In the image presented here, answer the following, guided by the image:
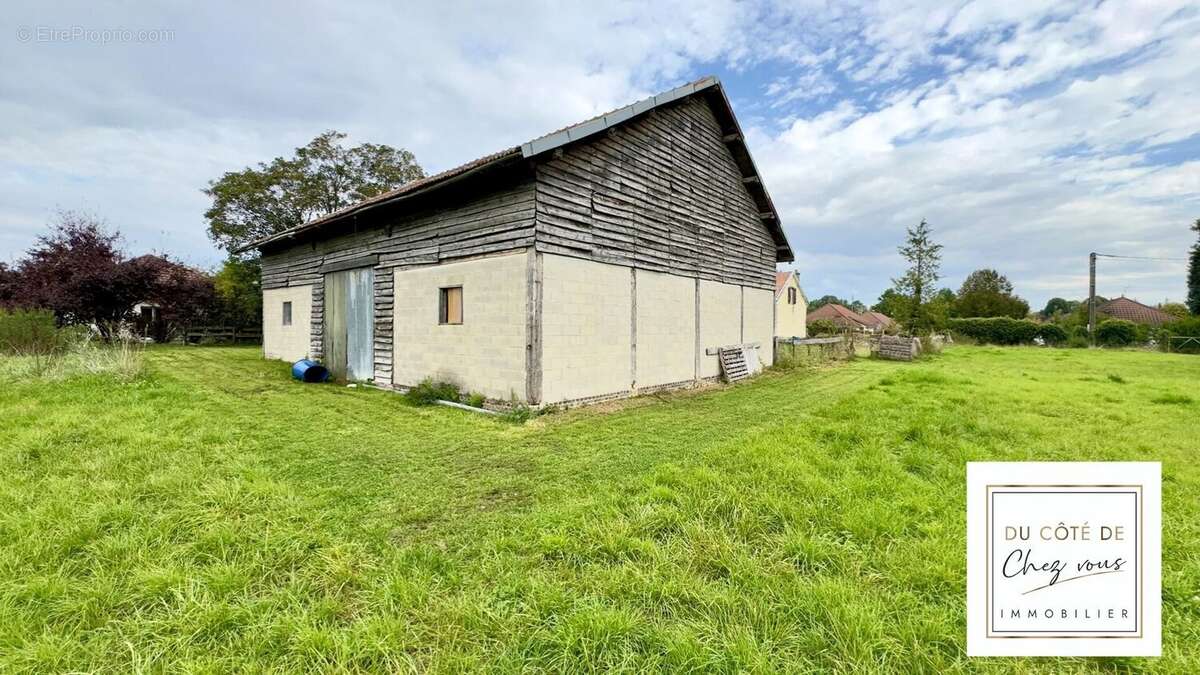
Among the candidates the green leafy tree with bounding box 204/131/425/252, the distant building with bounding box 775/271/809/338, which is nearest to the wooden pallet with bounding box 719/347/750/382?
the green leafy tree with bounding box 204/131/425/252

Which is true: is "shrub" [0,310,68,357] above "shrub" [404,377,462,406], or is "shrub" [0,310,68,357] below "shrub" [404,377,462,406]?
above

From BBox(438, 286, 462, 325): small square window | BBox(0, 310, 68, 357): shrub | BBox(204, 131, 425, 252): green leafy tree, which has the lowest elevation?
BBox(0, 310, 68, 357): shrub

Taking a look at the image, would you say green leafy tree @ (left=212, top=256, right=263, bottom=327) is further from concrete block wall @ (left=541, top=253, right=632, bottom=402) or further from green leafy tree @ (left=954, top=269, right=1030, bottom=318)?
green leafy tree @ (left=954, top=269, right=1030, bottom=318)

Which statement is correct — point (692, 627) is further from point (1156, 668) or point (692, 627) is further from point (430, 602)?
point (1156, 668)

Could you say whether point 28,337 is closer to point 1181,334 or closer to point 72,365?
point 72,365

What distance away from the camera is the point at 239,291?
2495 cm

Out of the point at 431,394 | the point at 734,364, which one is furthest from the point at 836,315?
the point at 431,394

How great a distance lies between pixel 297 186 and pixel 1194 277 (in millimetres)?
63993

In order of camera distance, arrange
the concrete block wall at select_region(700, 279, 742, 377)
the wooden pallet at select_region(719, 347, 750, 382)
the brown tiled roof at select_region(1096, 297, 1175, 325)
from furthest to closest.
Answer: the brown tiled roof at select_region(1096, 297, 1175, 325) → the wooden pallet at select_region(719, 347, 750, 382) → the concrete block wall at select_region(700, 279, 742, 377)

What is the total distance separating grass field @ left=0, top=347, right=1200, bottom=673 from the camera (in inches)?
79.7

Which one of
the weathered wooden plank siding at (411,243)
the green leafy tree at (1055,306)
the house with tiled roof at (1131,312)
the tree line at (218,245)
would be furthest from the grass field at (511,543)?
the green leafy tree at (1055,306)

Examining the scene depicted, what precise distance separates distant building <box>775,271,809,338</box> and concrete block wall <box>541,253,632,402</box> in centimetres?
3063

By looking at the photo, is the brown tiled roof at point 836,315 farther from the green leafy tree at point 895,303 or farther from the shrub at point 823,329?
the green leafy tree at point 895,303

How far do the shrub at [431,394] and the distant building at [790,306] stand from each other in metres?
32.8
